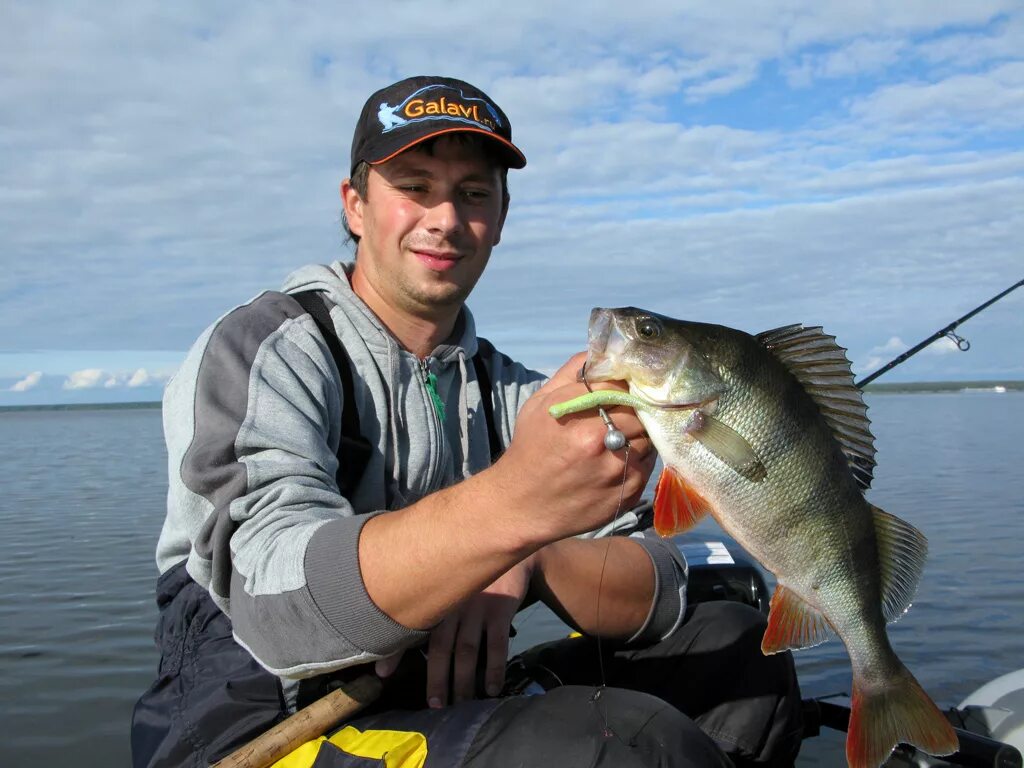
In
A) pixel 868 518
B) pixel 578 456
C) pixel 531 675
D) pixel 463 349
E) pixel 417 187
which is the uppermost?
pixel 417 187

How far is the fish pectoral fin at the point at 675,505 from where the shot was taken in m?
2.09

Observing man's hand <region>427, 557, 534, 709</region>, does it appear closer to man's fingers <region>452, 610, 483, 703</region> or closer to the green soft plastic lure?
man's fingers <region>452, 610, 483, 703</region>

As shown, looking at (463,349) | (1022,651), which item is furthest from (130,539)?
(1022,651)

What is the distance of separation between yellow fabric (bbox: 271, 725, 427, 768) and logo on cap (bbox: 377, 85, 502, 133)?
203 centimetres

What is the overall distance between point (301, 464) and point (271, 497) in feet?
0.45

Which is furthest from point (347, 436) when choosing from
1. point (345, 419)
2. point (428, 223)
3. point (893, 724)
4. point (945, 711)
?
point (945, 711)

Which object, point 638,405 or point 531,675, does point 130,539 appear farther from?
point 638,405

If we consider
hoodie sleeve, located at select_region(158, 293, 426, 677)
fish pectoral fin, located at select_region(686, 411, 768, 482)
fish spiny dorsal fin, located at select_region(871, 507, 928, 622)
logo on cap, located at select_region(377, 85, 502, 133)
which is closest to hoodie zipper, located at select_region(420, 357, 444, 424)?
hoodie sleeve, located at select_region(158, 293, 426, 677)

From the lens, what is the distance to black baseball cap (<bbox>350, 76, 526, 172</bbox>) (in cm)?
311

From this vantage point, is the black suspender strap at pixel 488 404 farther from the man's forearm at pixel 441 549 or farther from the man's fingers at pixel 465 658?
the man's forearm at pixel 441 549

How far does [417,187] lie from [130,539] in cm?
887

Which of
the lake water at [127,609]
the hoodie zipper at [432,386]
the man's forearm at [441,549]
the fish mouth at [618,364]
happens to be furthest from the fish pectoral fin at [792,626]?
the lake water at [127,609]

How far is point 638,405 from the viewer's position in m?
1.85

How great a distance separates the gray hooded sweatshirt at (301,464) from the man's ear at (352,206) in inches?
9.0
